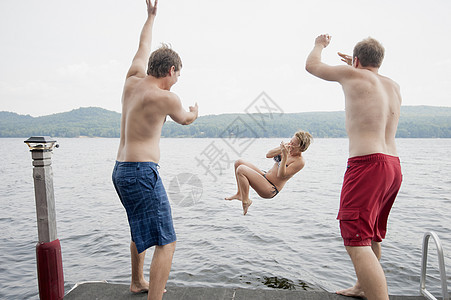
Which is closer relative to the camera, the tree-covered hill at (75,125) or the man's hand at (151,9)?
the man's hand at (151,9)

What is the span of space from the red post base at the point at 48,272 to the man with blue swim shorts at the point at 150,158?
1.33m

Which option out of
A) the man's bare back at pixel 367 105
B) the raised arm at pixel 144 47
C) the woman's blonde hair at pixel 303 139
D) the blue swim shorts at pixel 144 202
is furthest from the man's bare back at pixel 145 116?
the woman's blonde hair at pixel 303 139

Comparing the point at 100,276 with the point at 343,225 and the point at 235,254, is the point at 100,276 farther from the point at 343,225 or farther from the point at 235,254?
the point at 343,225

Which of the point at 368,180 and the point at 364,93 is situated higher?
the point at 364,93

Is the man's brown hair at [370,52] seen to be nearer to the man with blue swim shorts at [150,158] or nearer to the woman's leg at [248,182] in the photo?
the man with blue swim shorts at [150,158]

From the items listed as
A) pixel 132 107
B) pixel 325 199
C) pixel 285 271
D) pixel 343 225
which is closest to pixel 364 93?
pixel 343 225

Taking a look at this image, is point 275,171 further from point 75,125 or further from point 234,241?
point 75,125

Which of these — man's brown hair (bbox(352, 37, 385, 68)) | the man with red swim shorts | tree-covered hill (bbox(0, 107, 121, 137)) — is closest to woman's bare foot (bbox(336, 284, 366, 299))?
the man with red swim shorts

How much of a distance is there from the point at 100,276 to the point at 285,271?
3.84 meters

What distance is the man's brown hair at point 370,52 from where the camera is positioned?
3607mm

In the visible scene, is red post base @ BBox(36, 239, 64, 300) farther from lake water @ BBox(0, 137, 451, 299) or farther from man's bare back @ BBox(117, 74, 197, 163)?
lake water @ BBox(0, 137, 451, 299)

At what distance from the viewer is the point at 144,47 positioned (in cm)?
401

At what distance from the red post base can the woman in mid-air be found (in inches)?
93.0

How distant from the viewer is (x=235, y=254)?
891 centimetres
